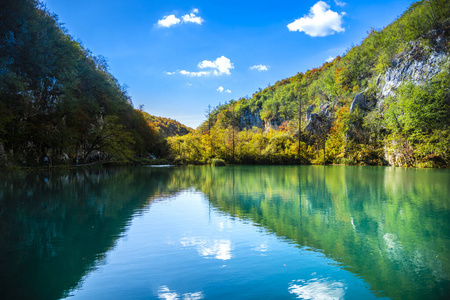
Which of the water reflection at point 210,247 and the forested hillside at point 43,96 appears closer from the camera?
the water reflection at point 210,247

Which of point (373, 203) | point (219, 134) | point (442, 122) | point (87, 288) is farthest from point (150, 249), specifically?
point (219, 134)

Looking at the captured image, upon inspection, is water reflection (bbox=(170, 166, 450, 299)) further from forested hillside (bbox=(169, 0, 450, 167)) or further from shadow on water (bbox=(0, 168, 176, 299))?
forested hillside (bbox=(169, 0, 450, 167))

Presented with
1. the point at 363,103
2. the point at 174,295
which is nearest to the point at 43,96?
the point at 174,295

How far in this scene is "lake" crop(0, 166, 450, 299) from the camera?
3.79 meters

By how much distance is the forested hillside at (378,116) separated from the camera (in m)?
32.6

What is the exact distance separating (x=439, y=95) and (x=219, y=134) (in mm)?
33061

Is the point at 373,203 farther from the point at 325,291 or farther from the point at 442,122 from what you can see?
the point at 442,122

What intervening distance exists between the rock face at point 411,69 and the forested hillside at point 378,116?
14 cm

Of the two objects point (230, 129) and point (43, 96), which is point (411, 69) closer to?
point (230, 129)

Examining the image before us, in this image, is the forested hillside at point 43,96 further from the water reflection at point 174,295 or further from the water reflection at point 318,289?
the water reflection at point 318,289

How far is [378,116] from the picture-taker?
42625 mm

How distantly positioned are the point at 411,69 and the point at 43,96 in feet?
159

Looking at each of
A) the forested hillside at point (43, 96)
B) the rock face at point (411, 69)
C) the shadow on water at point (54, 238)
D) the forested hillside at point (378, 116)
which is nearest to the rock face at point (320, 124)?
the forested hillside at point (378, 116)

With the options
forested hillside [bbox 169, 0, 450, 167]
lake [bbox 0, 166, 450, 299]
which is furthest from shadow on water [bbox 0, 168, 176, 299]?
forested hillside [bbox 169, 0, 450, 167]
